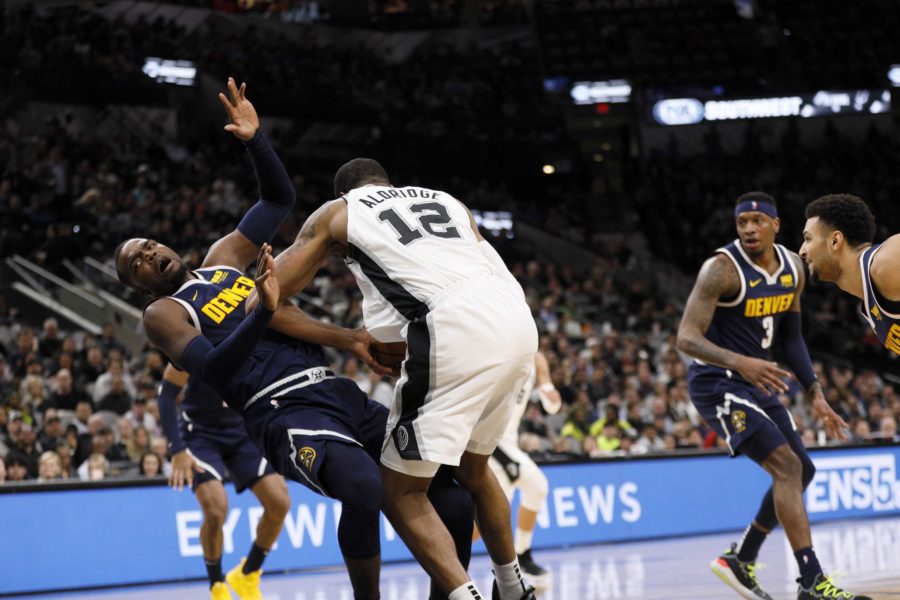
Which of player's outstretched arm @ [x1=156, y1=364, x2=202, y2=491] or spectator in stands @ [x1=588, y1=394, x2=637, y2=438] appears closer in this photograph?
player's outstretched arm @ [x1=156, y1=364, x2=202, y2=491]

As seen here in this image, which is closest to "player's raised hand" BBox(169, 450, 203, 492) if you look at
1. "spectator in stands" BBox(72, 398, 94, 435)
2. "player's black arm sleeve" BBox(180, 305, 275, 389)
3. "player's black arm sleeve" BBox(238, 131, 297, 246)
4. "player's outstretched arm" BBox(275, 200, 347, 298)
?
"player's black arm sleeve" BBox(238, 131, 297, 246)

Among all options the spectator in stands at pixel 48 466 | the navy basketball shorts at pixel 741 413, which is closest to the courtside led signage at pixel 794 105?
the spectator in stands at pixel 48 466

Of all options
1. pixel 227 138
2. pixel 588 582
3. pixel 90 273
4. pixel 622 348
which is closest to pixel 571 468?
pixel 588 582

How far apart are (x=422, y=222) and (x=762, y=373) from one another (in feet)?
7.69

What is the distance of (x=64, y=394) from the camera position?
1288 centimetres

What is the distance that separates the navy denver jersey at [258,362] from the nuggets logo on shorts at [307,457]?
27cm

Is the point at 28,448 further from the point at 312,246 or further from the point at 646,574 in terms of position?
the point at 312,246

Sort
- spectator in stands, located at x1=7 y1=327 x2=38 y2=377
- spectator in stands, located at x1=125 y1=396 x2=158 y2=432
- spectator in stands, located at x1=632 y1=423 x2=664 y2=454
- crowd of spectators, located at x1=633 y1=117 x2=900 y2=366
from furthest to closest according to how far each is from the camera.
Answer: crowd of spectators, located at x1=633 y1=117 x2=900 y2=366 < spectator in stands, located at x1=632 y1=423 x2=664 y2=454 < spectator in stands, located at x1=7 y1=327 x2=38 y2=377 < spectator in stands, located at x1=125 y1=396 x2=158 y2=432

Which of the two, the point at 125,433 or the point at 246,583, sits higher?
the point at 125,433

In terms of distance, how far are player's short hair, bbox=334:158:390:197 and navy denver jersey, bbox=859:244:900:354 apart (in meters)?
2.21

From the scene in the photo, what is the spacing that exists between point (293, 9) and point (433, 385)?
26.9 m

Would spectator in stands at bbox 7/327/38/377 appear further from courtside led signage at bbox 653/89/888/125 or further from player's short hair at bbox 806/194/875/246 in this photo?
courtside led signage at bbox 653/89/888/125

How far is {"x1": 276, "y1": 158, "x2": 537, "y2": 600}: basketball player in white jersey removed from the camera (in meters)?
4.75

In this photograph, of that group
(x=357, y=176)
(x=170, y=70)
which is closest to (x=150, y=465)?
(x=357, y=176)
